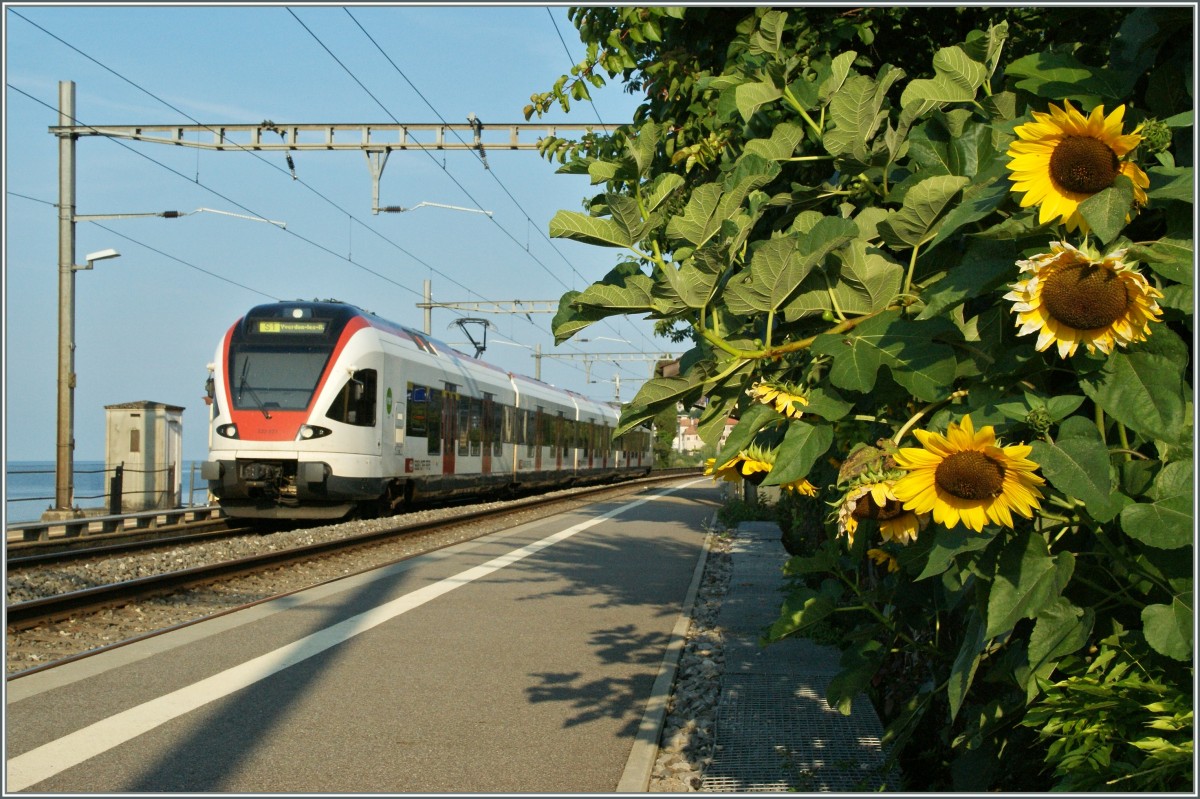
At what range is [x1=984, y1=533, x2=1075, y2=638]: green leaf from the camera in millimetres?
1894

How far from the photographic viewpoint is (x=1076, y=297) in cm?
174

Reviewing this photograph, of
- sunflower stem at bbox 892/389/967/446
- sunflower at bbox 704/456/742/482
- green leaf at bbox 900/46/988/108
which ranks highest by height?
green leaf at bbox 900/46/988/108

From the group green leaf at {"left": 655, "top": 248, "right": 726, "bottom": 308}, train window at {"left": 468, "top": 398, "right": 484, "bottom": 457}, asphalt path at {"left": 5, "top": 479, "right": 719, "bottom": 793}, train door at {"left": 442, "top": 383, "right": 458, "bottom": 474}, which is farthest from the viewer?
train window at {"left": 468, "top": 398, "right": 484, "bottom": 457}

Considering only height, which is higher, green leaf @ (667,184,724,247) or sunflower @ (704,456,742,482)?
green leaf @ (667,184,724,247)

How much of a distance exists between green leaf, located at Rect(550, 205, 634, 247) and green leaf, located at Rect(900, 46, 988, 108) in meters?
0.91

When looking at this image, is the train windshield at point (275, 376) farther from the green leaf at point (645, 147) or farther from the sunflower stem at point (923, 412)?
the sunflower stem at point (923, 412)

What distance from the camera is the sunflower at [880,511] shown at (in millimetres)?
2012

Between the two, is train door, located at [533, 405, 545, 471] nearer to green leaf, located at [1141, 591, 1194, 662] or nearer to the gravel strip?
the gravel strip

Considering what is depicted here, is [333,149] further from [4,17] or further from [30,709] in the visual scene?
[4,17]

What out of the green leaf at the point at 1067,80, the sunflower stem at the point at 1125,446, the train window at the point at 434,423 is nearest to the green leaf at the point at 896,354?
the sunflower stem at the point at 1125,446

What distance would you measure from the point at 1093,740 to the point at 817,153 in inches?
73.9

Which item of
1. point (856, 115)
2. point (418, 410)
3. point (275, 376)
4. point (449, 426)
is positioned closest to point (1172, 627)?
point (856, 115)

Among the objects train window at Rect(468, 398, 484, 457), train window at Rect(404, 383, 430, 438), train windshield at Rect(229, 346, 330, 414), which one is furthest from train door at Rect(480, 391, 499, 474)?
train windshield at Rect(229, 346, 330, 414)

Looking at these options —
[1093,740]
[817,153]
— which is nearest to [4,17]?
[817,153]
